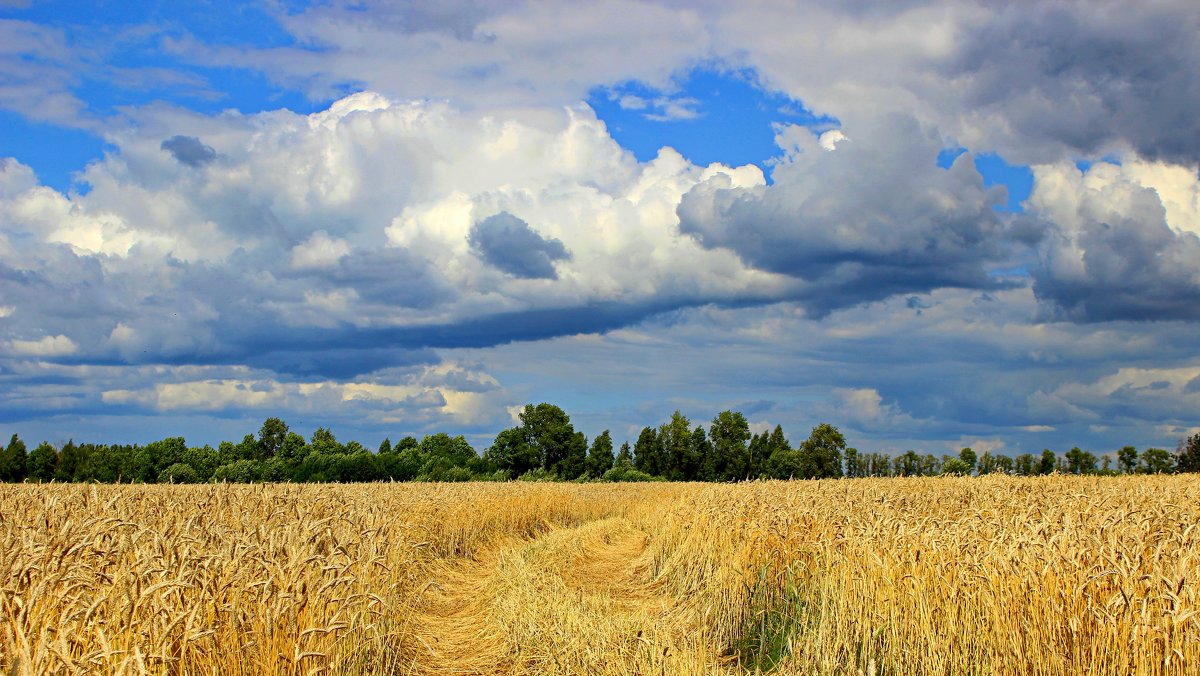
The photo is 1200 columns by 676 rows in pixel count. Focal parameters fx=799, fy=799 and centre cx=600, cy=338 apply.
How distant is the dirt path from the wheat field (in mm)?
50

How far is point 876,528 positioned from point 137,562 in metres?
7.38

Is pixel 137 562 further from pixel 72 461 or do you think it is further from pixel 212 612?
pixel 72 461

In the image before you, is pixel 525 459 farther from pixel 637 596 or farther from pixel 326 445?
pixel 637 596

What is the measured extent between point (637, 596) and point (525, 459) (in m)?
46.5

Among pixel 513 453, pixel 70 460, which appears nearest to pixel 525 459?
pixel 513 453

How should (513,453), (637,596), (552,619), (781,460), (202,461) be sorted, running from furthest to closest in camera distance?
(781,460) → (513,453) → (202,461) → (637,596) → (552,619)

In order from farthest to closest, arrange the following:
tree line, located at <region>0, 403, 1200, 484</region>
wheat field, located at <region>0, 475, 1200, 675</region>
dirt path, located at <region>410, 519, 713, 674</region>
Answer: tree line, located at <region>0, 403, 1200, 484</region> < dirt path, located at <region>410, 519, 713, 674</region> < wheat field, located at <region>0, 475, 1200, 675</region>

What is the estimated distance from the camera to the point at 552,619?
9.75m

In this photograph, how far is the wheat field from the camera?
551 cm

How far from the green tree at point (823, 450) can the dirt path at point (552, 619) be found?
47.2 m

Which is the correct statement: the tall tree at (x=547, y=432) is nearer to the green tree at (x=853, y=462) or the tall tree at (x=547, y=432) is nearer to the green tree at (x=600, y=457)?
the green tree at (x=600, y=457)

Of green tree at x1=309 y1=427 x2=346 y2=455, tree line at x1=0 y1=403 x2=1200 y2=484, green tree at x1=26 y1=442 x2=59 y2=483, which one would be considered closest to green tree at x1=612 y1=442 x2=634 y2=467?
tree line at x1=0 y1=403 x2=1200 y2=484

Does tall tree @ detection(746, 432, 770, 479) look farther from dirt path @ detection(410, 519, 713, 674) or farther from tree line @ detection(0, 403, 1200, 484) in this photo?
dirt path @ detection(410, 519, 713, 674)

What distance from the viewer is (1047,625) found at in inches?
257
